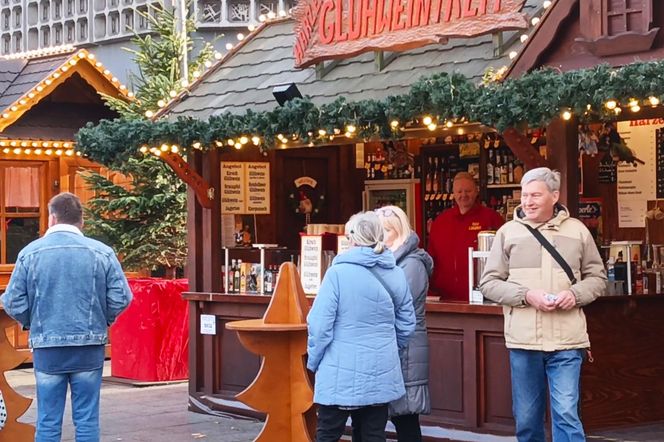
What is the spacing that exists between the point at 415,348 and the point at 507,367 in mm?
1328

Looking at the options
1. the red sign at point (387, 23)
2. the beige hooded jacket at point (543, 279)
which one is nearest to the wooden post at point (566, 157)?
the red sign at point (387, 23)

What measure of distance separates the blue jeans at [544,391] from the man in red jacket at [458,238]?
88.2 inches

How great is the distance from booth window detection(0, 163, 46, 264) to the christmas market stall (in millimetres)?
3812

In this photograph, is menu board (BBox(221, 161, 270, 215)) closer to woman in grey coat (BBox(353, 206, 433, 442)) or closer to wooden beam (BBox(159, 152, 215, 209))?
wooden beam (BBox(159, 152, 215, 209))

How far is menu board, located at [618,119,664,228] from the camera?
1134 cm

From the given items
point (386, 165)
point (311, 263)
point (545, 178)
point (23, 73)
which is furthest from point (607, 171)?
point (23, 73)

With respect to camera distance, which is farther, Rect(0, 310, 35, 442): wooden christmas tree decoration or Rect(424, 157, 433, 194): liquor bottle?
Rect(424, 157, 433, 194): liquor bottle

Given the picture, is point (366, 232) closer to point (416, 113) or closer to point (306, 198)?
point (416, 113)

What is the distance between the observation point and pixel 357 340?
7.18 meters

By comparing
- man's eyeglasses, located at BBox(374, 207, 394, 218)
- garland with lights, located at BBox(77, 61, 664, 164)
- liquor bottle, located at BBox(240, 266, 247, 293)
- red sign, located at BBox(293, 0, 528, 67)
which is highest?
red sign, located at BBox(293, 0, 528, 67)

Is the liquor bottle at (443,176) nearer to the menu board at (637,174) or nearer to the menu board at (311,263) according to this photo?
the menu board at (637,174)

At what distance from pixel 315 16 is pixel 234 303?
8.42ft

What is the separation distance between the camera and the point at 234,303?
37.0ft

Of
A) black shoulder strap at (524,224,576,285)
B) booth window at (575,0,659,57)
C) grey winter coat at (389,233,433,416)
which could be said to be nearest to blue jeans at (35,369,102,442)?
grey winter coat at (389,233,433,416)
